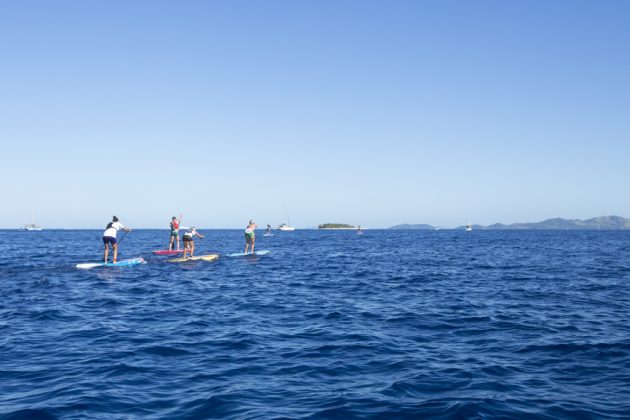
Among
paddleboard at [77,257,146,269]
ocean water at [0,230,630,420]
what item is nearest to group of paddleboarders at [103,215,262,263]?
paddleboard at [77,257,146,269]

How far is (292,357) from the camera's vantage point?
10555 millimetres

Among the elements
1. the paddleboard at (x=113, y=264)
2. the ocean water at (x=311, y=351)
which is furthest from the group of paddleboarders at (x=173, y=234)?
the ocean water at (x=311, y=351)

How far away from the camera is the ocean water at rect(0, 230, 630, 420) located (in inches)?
307

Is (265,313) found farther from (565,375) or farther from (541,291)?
(541,291)

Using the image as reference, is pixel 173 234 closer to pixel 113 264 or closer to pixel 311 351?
pixel 113 264

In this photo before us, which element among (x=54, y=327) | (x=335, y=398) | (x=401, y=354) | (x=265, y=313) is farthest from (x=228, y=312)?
(x=335, y=398)

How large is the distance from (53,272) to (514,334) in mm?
23743

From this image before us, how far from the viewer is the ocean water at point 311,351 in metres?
7.81

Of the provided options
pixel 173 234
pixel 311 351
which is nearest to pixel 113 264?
pixel 173 234

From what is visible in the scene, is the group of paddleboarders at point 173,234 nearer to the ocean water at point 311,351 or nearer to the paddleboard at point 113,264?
the paddleboard at point 113,264

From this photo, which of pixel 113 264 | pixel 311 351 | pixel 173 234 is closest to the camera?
pixel 311 351

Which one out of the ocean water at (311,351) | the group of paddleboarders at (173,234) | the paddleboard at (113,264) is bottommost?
the ocean water at (311,351)

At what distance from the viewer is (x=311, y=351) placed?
11070 millimetres

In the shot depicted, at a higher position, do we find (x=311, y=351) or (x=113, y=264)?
(x=113, y=264)
